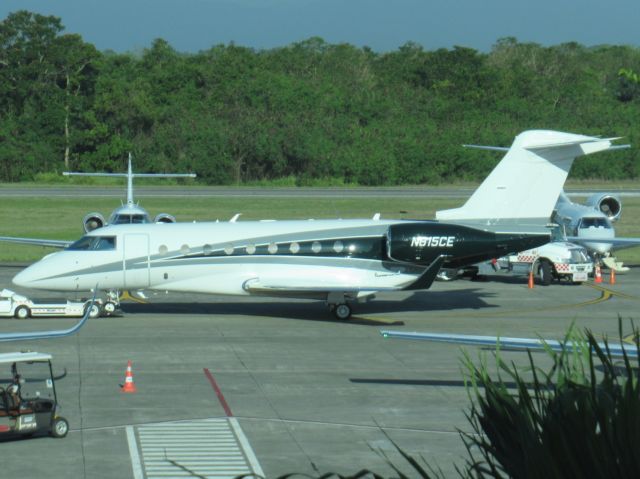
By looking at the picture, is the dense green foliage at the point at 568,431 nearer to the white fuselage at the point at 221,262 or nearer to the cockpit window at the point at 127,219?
the white fuselage at the point at 221,262

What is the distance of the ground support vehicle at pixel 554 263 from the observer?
3753 centimetres

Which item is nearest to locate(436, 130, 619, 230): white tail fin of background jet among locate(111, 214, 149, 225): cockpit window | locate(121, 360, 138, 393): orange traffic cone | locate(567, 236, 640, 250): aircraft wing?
locate(567, 236, 640, 250): aircraft wing

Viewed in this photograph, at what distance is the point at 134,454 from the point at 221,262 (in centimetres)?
1377

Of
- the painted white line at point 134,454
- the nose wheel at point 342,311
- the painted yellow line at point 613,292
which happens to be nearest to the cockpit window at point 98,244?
the nose wheel at point 342,311

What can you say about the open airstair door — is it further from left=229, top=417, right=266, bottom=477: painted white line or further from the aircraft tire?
left=229, top=417, right=266, bottom=477: painted white line

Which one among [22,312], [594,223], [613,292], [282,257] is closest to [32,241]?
[22,312]

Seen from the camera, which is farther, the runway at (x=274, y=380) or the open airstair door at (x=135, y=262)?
the open airstair door at (x=135, y=262)

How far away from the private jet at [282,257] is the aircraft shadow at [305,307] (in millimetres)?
1394

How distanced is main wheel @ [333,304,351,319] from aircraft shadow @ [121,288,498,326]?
0.57 feet

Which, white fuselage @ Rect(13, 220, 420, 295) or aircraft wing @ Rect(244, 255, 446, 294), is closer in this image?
aircraft wing @ Rect(244, 255, 446, 294)

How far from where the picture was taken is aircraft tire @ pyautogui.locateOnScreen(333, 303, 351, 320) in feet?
95.5

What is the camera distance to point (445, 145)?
8875 centimetres

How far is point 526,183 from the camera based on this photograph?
99.6 ft

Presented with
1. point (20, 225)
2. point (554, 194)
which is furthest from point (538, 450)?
point (20, 225)
